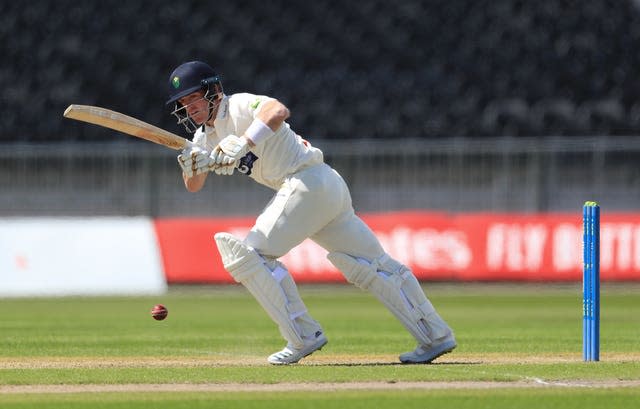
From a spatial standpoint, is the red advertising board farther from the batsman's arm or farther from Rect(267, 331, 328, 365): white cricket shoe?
the batsman's arm

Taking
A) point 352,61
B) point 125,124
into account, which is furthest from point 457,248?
point 125,124

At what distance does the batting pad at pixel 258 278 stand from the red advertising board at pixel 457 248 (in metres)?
11.0

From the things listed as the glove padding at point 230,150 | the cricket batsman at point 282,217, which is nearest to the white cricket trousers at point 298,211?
the cricket batsman at point 282,217

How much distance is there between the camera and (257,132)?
309 inches

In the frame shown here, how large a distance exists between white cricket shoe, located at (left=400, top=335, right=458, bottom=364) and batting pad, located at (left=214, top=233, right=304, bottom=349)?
0.77 m

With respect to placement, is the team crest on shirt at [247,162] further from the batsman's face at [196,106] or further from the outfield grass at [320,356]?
the outfield grass at [320,356]

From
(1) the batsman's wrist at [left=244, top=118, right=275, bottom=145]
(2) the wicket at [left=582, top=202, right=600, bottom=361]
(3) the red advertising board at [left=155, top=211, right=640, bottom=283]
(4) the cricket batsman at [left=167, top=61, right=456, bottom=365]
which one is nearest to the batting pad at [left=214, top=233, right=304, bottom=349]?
(4) the cricket batsman at [left=167, top=61, right=456, bottom=365]

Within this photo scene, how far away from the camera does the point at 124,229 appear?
62.5 feet

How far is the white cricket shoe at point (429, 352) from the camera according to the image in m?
8.34

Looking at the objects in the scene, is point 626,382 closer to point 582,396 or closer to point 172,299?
point 582,396

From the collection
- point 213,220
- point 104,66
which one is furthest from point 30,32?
point 213,220

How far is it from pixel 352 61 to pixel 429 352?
17.8 metres

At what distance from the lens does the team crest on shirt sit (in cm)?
812

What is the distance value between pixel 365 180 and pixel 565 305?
4.75 meters
